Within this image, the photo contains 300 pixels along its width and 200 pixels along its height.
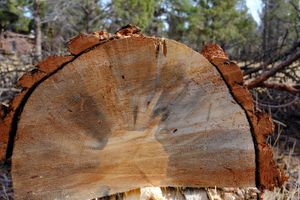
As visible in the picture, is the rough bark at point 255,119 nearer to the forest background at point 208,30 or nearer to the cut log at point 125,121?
the cut log at point 125,121

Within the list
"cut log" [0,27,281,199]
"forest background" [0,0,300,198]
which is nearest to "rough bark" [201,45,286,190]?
"cut log" [0,27,281,199]

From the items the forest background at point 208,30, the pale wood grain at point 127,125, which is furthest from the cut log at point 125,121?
the forest background at point 208,30

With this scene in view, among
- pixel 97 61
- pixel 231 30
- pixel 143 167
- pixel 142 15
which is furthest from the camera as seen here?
pixel 231 30

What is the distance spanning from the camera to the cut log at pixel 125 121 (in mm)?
1501

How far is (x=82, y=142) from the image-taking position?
5.05 feet

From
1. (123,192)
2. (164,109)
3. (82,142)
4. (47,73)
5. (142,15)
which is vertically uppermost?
(142,15)

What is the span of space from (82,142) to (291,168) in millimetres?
2416

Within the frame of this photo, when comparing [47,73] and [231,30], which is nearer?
[47,73]

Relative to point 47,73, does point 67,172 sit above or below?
below

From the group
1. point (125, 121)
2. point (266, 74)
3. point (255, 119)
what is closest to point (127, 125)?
point (125, 121)

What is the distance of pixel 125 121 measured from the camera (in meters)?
1.55

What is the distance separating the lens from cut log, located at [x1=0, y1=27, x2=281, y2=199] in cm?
150

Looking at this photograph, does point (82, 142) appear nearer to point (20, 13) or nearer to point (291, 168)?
point (291, 168)

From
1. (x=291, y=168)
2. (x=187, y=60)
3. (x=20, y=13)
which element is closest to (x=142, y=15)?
(x=20, y=13)
